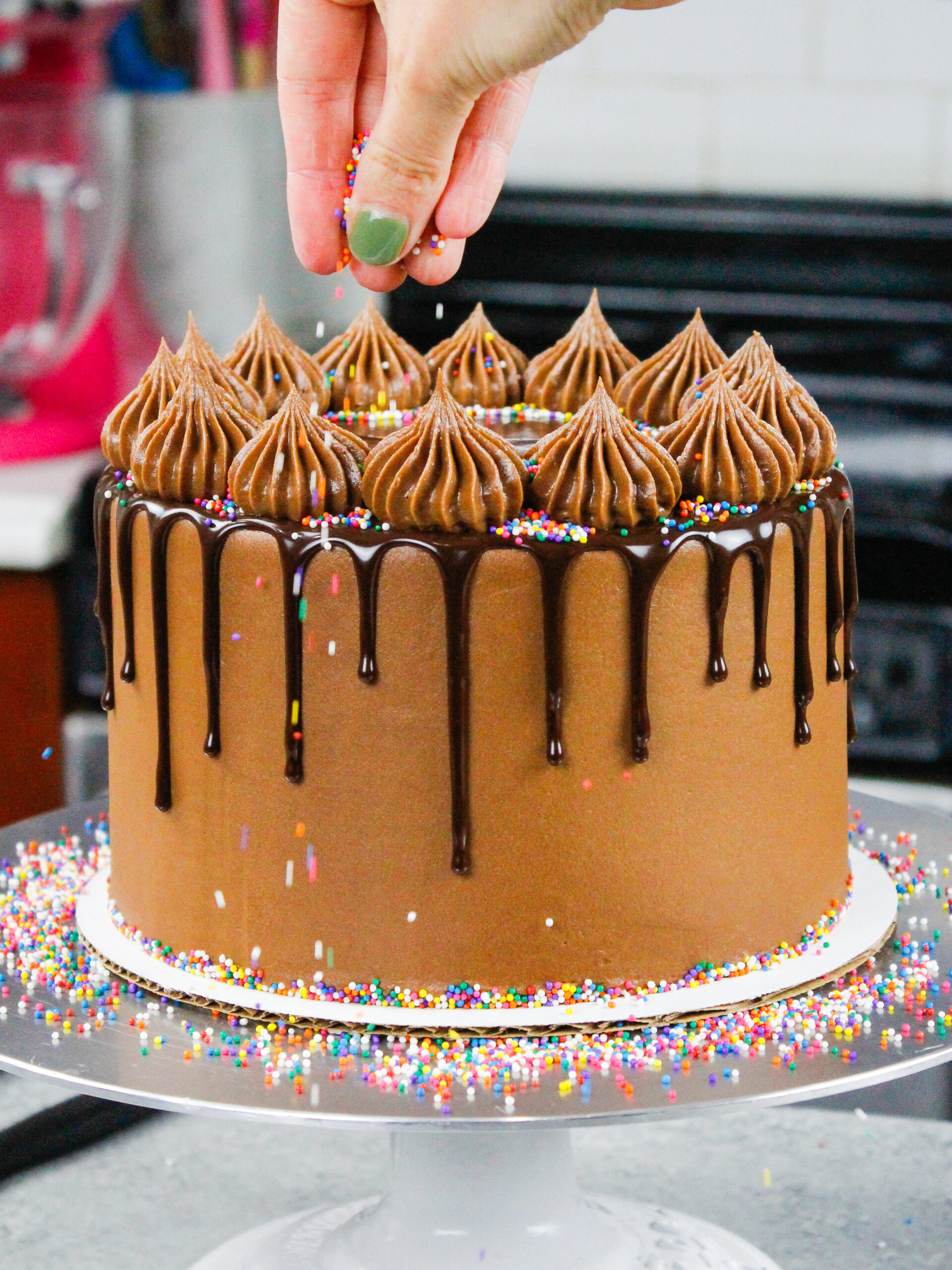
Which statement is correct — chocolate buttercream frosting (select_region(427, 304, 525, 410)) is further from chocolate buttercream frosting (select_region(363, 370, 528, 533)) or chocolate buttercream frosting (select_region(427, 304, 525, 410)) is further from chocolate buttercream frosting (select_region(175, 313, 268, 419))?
chocolate buttercream frosting (select_region(363, 370, 528, 533))

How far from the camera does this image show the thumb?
123 centimetres

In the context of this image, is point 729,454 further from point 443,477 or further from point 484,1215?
point 484,1215

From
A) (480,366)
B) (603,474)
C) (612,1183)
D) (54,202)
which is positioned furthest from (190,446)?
(54,202)

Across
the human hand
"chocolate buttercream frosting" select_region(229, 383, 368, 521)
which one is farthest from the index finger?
"chocolate buttercream frosting" select_region(229, 383, 368, 521)

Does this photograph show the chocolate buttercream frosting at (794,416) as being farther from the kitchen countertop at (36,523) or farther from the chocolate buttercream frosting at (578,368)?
the kitchen countertop at (36,523)

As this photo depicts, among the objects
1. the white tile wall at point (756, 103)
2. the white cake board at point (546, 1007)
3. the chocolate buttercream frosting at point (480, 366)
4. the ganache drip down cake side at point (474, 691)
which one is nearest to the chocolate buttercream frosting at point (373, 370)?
the chocolate buttercream frosting at point (480, 366)

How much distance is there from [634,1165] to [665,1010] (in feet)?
3.20

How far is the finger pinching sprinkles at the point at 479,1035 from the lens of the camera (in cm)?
128

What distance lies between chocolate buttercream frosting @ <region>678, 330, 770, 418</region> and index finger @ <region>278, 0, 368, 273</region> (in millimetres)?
338

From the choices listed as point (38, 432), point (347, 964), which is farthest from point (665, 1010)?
point (38, 432)

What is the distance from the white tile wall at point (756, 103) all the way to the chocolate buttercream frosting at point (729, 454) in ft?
6.17

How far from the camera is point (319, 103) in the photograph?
158cm

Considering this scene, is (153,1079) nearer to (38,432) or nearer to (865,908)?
(865,908)

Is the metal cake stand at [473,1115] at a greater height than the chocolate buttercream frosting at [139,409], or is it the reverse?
the chocolate buttercream frosting at [139,409]
